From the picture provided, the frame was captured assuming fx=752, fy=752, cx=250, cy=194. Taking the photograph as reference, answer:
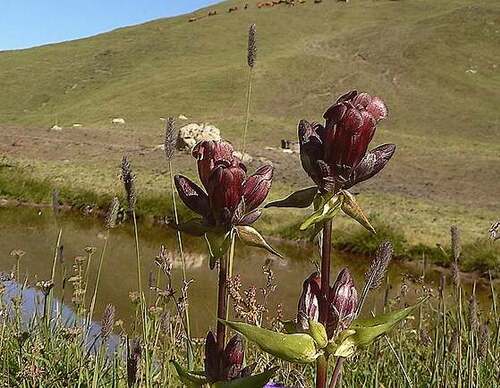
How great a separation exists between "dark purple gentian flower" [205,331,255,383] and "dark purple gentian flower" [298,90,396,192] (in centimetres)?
26

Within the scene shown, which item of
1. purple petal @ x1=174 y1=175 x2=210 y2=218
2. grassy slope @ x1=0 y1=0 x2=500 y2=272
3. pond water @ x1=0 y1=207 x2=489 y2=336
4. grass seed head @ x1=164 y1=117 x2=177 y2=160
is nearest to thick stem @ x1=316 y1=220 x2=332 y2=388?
purple petal @ x1=174 y1=175 x2=210 y2=218

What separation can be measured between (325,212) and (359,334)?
18 centimetres

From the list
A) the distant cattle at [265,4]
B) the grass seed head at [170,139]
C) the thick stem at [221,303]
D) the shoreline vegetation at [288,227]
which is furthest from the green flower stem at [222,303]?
the distant cattle at [265,4]

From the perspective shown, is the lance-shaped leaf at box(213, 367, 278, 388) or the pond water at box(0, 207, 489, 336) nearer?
the lance-shaped leaf at box(213, 367, 278, 388)

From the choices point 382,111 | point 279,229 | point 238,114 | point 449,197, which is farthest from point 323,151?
point 238,114

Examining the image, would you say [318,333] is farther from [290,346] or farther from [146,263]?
[146,263]

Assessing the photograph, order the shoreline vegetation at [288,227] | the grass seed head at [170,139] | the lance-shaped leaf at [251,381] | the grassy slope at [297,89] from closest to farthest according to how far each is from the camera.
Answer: the lance-shaped leaf at [251,381]
the grass seed head at [170,139]
the shoreline vegetation at [288,227]
the grassy slope at [297,89]

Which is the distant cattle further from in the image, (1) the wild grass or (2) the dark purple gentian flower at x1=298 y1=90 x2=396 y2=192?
(2) the dark purple gentian flower at x1=298 y1=90 x2=396 y2=192

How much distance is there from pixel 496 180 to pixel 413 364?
619 inches

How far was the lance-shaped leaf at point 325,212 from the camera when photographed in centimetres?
102

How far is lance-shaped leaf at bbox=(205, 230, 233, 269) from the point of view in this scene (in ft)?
3.61

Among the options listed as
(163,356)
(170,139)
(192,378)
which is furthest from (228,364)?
(163,356)

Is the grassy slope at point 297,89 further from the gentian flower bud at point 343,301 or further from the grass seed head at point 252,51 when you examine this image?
the gentian flower bud at point 343,301

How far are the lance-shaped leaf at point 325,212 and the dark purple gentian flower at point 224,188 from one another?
124 millimetres
